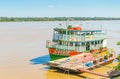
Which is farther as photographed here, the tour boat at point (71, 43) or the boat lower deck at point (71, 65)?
the tour boat at point (71, 43)

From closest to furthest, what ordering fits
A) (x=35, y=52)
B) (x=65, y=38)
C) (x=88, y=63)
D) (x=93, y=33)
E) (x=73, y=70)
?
1. (x=73, y=70)
2. (x=88, y=63)
3. (x=65, y=38)
4. (x=93, y=33)
5. (x=35, y=52)

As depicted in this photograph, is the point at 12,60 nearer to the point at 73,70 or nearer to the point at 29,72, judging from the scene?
the point at 29,72

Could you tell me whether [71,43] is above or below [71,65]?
above

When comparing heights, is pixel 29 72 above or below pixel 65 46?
below

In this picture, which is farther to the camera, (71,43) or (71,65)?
(71,43)

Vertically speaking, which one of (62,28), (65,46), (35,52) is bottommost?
(35,52)

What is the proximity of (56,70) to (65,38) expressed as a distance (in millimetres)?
2806

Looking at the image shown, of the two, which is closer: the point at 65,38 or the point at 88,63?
the point at 88,63

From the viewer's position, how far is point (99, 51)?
80.5ft

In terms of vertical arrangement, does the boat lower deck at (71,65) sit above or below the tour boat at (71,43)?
below

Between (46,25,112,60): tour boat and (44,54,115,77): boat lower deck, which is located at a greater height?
(46,25,112,60): tour boat

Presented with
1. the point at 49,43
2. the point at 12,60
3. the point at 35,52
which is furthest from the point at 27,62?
the point at 35,52

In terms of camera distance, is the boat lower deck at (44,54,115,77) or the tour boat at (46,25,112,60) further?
the tour boat at (46,25,112,60)

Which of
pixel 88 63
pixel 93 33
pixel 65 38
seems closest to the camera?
pixel 88 63
